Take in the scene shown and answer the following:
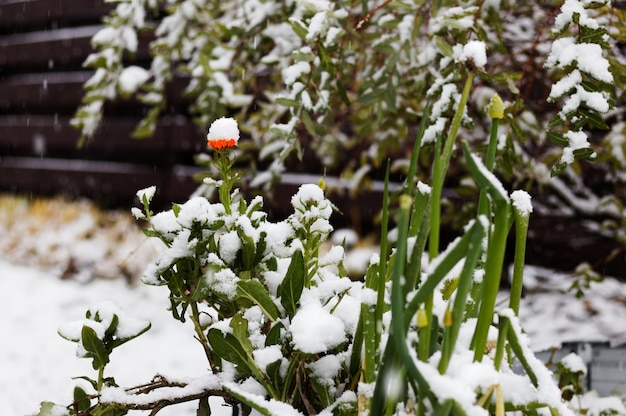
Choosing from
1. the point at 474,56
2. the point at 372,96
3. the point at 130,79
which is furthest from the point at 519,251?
the point at 130,79

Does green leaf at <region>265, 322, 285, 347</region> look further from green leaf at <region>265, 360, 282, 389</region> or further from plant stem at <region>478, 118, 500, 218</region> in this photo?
plant stem at <region>478, 118, 500, 218</region>

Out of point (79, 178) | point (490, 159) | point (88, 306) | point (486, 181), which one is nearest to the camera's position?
point (486, 181)

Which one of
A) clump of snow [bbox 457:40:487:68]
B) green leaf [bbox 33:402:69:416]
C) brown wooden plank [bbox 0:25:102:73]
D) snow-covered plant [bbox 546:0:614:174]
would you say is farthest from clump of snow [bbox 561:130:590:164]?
brown wooden plank [bbox 0:25:102:73]

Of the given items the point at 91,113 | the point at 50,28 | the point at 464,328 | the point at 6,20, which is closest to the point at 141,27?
the point at 91,113

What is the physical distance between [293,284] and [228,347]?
78mm

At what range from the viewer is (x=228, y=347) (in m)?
0.57

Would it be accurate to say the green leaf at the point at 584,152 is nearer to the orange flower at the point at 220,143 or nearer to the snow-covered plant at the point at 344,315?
the snow-covered plant at the point at 344,315

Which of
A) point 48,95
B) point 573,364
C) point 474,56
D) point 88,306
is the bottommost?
point 88,306

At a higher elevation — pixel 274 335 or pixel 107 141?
pixel 274 335

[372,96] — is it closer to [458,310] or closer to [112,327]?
[112,327]

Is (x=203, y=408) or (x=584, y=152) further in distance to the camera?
(x=584, y=152)

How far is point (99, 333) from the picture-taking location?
2.13 feet

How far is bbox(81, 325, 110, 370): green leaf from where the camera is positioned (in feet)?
2.08

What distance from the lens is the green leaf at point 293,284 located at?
59 cm
